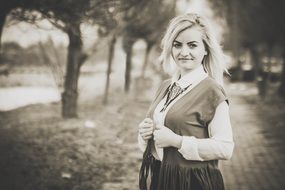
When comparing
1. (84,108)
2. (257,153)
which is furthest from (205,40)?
(84,108)

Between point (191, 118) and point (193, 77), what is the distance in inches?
12.2

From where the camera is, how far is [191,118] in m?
2.23

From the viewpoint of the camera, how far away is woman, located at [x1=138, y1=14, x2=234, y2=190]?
7.25 ft

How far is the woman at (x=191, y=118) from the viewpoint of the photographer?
221 centimetres

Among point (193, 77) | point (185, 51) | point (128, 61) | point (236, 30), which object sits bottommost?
point (128, 61)

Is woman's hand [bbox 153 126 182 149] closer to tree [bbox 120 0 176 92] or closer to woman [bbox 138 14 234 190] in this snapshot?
woman [bbox 138 14 234 190]

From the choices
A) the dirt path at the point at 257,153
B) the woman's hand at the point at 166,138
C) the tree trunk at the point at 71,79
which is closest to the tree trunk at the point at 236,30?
the dirt path at the point at 257,153

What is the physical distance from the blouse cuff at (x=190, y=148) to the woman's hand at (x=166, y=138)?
0.10 ft

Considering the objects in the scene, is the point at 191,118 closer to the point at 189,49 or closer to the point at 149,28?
the point at 189,49

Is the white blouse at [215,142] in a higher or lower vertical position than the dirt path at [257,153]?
higher

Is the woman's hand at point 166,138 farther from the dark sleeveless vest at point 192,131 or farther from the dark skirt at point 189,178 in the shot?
the dark skirt at point 189,178

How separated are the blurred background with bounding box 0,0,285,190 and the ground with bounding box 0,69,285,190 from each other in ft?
0.06

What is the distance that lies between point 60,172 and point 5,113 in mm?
4417

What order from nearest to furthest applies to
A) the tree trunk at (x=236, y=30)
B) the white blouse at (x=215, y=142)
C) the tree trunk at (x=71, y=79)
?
the white blouse at (x=215, y=142)
the tree trunk at (x=71, y=79)
the tree trunk at (x=236, y=30)
